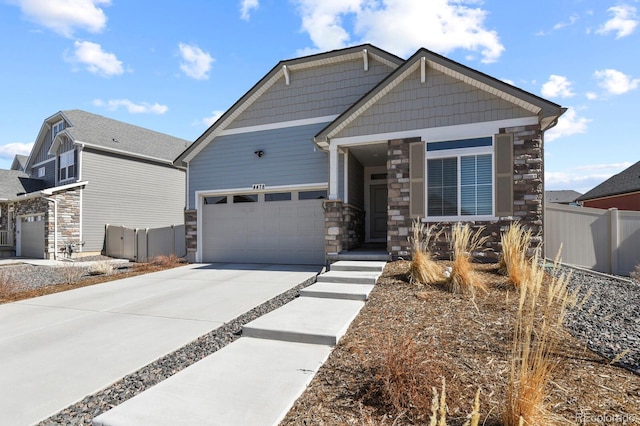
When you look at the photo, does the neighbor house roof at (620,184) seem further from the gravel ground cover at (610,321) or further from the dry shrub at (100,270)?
the dry shrub at (100,270)

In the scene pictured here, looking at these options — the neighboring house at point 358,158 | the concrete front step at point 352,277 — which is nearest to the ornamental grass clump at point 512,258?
the neighboring house at point 358,158

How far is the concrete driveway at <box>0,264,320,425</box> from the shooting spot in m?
2.91

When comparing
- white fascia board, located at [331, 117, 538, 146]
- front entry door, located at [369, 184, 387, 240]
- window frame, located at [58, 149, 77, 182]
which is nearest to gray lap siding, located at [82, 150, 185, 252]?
window frame, located at [58, 149, 77, 182]

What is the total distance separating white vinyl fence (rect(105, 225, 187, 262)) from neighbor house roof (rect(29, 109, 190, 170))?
4.27 m

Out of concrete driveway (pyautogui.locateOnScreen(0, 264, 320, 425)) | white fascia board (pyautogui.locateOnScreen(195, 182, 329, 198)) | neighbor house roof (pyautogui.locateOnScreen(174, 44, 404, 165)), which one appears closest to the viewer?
concrete driveway (pyautogui.locateOnScreen(0, 264, 320, 425))

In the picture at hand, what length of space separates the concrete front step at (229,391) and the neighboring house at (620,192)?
77.9 ft

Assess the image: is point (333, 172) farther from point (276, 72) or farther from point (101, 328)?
point (101, 328)

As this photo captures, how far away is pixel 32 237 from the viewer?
51.8 feet

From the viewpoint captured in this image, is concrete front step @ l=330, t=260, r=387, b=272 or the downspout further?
the downspout

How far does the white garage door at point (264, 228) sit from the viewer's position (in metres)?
9.88

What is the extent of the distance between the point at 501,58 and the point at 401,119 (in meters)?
2.89

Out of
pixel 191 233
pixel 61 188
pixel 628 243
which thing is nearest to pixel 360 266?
pixel 628 243

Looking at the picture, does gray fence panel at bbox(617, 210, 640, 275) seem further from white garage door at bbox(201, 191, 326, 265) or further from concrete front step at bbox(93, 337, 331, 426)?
concrete front step at bbox(93, 337, 331, 426)

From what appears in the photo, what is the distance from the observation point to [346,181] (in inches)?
357
